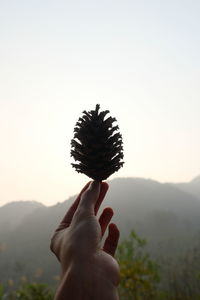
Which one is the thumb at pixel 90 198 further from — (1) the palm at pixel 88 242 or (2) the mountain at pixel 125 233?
(2) the mountain at pixel 125 233

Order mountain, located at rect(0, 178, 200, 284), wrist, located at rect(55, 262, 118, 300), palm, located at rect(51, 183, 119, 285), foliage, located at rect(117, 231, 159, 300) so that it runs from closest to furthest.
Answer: wrist, located at rect(55, 262, 118, 300) → palm, located at rect(51, 183, 119, 285) → foliage, located at rect(117, 231, 159, 300) → mountain, located at rect(0, 178, 200, 284)

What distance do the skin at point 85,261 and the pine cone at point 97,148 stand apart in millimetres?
296

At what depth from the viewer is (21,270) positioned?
119188 mm

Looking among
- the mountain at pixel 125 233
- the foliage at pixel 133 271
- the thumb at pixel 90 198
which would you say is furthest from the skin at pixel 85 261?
the mountain at pixel 125 233

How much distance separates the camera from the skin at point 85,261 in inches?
108

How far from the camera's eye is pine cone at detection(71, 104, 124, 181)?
3.94m

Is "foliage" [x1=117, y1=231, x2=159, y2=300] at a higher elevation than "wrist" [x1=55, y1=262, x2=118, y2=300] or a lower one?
lower

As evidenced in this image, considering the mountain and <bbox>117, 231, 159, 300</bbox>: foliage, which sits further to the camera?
the mountain

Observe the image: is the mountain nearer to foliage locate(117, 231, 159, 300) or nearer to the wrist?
foliage locate(117, 231, 159, 300)

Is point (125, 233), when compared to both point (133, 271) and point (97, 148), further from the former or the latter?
point (97, 148)

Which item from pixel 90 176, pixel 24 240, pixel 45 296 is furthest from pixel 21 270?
pixel 90 176

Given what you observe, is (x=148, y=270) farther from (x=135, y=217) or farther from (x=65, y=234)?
(x=135, y=217)

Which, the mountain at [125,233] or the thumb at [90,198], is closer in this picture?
the thumb at [90,198]

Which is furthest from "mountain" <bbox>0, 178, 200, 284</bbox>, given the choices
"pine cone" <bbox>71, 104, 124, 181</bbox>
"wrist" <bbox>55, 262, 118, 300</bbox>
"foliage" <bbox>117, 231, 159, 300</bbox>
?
"wrist" <bbox>55, 262, 118, 300</bbox>
